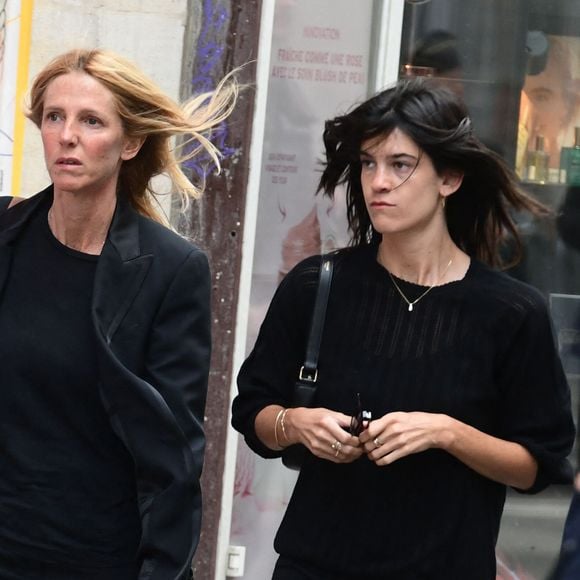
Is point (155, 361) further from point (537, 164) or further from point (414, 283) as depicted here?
point (537, 164)

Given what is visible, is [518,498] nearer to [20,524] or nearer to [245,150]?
[245,150]

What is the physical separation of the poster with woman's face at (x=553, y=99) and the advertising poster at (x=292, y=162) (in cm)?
70

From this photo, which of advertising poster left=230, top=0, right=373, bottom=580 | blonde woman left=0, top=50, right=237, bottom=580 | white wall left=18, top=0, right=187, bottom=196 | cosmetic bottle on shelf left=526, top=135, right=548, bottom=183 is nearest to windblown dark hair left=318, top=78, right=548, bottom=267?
blonde woman left=0, top=50, right=237, bottom=580

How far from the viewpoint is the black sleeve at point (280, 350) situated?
143 inches

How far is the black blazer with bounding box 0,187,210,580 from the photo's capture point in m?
3.24

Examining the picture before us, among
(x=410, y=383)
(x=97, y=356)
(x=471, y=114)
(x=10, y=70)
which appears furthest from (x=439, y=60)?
(x=97, y=356)

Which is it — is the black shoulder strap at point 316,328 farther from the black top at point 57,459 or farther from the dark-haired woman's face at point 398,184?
the black top at point 57,459

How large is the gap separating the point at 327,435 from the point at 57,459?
2.06ft

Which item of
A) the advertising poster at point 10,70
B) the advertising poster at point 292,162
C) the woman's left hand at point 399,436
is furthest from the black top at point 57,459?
the advertising poster at point 292,162

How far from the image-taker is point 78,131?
338 centimetres

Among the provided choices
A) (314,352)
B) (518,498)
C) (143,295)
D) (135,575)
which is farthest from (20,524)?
(518,498)

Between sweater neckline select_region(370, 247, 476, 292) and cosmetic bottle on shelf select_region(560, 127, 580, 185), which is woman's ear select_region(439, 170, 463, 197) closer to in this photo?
sweater neckline select_region(370, 247, 476, 292)

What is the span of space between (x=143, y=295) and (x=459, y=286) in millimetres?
806

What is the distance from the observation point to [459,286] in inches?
141
